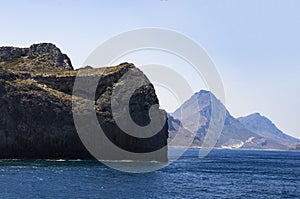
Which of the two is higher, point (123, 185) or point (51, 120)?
point (51, 120)

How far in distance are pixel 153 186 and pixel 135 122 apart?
59060 millimetres

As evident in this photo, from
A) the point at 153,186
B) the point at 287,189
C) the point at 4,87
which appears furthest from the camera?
the point at 4,87

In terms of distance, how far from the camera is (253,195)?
255ft

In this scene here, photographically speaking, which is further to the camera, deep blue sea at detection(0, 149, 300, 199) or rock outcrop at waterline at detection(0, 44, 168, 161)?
rock outcrop at waterline at detection(0, 44, 168, 161)

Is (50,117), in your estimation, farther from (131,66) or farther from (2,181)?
(2,181)

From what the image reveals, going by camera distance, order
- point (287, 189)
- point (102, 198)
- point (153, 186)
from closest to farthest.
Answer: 1. point (102, 198)
2. point (153, 186)
3. point (287, 189)

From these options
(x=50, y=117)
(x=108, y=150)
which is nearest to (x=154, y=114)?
(x=108, y=150)

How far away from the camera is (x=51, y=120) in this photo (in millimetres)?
138500

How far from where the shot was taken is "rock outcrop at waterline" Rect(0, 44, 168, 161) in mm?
134750

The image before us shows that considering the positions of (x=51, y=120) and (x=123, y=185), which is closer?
(x=123, y=185)

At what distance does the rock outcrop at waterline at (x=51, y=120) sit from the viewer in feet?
442

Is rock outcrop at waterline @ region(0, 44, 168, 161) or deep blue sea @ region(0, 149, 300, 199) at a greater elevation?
rock outcrop at waterline @ region(0, 44, 168, 161)

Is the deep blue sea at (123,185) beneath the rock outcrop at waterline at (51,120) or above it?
beneath

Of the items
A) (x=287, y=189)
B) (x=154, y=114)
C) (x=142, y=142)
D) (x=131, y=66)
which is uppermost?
(x=131, y=66)
